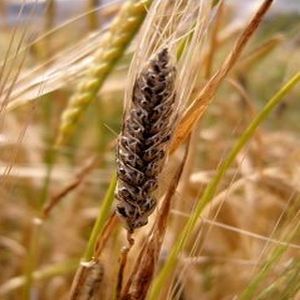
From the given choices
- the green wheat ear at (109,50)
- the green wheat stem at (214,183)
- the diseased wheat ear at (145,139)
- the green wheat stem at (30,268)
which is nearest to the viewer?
the diseased wheat ear at (145,139)

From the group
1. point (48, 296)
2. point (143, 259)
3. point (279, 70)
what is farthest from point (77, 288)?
point (279, 70)

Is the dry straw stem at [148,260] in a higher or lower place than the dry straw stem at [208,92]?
lower

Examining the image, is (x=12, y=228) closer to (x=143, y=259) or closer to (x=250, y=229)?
(x=250, y=229)

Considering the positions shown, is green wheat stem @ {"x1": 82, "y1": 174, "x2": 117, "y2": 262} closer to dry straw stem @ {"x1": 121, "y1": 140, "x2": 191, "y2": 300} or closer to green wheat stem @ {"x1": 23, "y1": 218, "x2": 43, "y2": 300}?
dry straw stem @ {"x1": 121, "y1": 140, "x2": 191, "y2": 300}

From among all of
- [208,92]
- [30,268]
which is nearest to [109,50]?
[208,92]

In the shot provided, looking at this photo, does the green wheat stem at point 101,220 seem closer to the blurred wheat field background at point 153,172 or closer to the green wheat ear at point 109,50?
the blurred wheat field background at point 153,172

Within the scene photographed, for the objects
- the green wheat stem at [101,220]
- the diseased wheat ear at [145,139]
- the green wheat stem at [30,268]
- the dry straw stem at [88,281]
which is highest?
the diseased wheat ear at [145,139]

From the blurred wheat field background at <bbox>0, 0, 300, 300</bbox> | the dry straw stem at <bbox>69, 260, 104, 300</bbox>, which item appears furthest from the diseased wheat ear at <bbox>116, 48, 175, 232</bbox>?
the dry straw stem at <bbox>69, 260, 104, 300</bbox>

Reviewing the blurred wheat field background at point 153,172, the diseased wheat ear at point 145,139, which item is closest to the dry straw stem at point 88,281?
the blurred wheat field background at point 153,172
